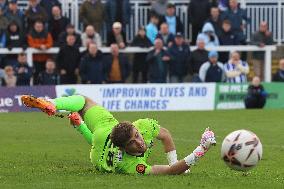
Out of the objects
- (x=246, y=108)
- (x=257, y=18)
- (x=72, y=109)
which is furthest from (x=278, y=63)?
(x=72, y=109)

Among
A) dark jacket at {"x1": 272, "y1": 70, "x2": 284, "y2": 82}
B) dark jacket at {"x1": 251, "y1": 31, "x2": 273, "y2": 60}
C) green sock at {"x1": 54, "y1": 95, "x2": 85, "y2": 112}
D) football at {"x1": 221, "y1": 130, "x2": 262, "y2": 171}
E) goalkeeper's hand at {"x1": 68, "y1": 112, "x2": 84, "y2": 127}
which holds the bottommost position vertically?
dark jacket at {"x1": 272, "y1": 70, "x2": 284, "y2": 82}

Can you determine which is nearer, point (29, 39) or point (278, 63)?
point (29, 39)

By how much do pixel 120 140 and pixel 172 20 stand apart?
18.7 metres

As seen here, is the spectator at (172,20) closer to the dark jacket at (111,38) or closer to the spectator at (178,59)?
the spectator at (178,59)

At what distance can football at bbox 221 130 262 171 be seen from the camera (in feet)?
39.1

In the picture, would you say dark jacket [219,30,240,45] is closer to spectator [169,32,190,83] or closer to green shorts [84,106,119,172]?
spectator [169,32,190,83]

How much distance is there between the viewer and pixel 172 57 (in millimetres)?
29203

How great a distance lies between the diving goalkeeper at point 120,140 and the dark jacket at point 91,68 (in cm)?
1441

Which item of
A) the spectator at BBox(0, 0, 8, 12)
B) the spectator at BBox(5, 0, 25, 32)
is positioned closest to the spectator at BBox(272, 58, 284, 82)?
the spectator at BBox(5, 0, 25, 32)

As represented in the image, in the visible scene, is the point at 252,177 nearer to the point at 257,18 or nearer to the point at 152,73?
the point at 152,73

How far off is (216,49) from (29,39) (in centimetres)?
595

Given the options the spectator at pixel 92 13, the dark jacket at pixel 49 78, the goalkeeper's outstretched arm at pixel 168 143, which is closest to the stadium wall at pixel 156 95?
the dark jacket at pixel 49 78

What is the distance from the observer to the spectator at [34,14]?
28.9m

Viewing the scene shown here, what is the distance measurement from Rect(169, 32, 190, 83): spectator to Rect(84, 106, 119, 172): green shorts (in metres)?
15.8
